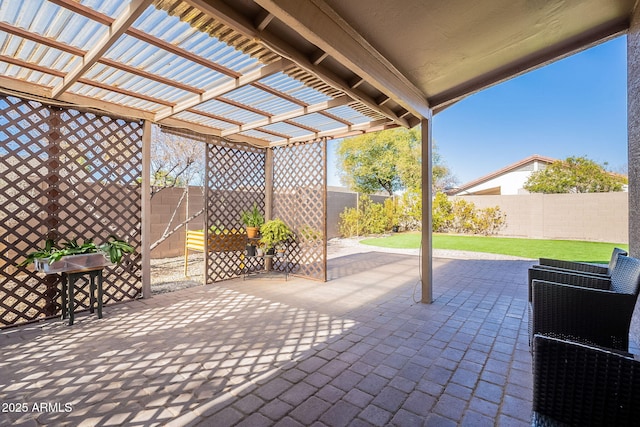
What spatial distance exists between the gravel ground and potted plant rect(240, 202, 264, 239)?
4.04 feet

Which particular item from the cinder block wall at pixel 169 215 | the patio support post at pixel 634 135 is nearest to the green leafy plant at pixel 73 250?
the cinder block wall at pixel 169 215

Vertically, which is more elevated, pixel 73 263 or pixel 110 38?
pixel 110 38

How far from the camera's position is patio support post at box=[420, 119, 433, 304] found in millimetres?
3861

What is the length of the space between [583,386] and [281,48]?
2.54 metres

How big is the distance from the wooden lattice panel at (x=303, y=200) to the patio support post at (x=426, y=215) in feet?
5.92

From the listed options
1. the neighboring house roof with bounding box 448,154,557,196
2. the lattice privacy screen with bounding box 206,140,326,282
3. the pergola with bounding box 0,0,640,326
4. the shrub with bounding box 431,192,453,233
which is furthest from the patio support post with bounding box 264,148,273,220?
the neighboring house roof with bounding box 448,154,557,196

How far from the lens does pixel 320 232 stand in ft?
17.5

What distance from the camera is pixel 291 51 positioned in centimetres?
226

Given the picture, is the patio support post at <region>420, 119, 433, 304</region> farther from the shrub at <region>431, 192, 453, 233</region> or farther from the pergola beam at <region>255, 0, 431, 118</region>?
the shrub at <region>431, 192, 453, 233</region>

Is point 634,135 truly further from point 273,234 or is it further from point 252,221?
point 252,221

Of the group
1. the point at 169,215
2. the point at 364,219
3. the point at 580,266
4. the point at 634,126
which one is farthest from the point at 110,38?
the point at 364,219

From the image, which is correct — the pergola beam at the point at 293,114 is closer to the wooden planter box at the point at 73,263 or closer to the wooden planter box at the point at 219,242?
the wooden planter box at the point at 219,242

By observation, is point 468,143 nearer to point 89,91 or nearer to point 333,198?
point 333,198

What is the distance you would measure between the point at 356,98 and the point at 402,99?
0.52 meters
